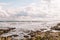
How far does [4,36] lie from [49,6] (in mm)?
759

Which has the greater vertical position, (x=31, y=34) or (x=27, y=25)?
(x=27, y=25)

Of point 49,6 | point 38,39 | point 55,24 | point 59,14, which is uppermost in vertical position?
point 49,6

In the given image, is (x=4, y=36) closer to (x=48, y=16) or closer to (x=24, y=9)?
(x=24, y=9)

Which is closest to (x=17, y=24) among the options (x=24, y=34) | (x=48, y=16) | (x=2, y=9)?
(x=24, y=34)

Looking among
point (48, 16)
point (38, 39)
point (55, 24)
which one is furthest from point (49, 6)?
point (38, 39)

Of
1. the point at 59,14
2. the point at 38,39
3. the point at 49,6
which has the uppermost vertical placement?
the point at 49,6

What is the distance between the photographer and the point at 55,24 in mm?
1984

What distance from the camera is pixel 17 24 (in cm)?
199

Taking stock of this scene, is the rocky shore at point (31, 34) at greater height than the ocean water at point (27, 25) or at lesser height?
lesser

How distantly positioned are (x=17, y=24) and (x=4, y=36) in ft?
0.80

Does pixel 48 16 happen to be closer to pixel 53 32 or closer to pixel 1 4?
pixel 53 32

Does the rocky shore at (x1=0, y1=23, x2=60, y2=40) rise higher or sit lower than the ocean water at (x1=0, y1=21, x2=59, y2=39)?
lower

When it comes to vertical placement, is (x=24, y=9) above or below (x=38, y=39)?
above

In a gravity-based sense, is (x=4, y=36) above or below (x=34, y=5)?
below
